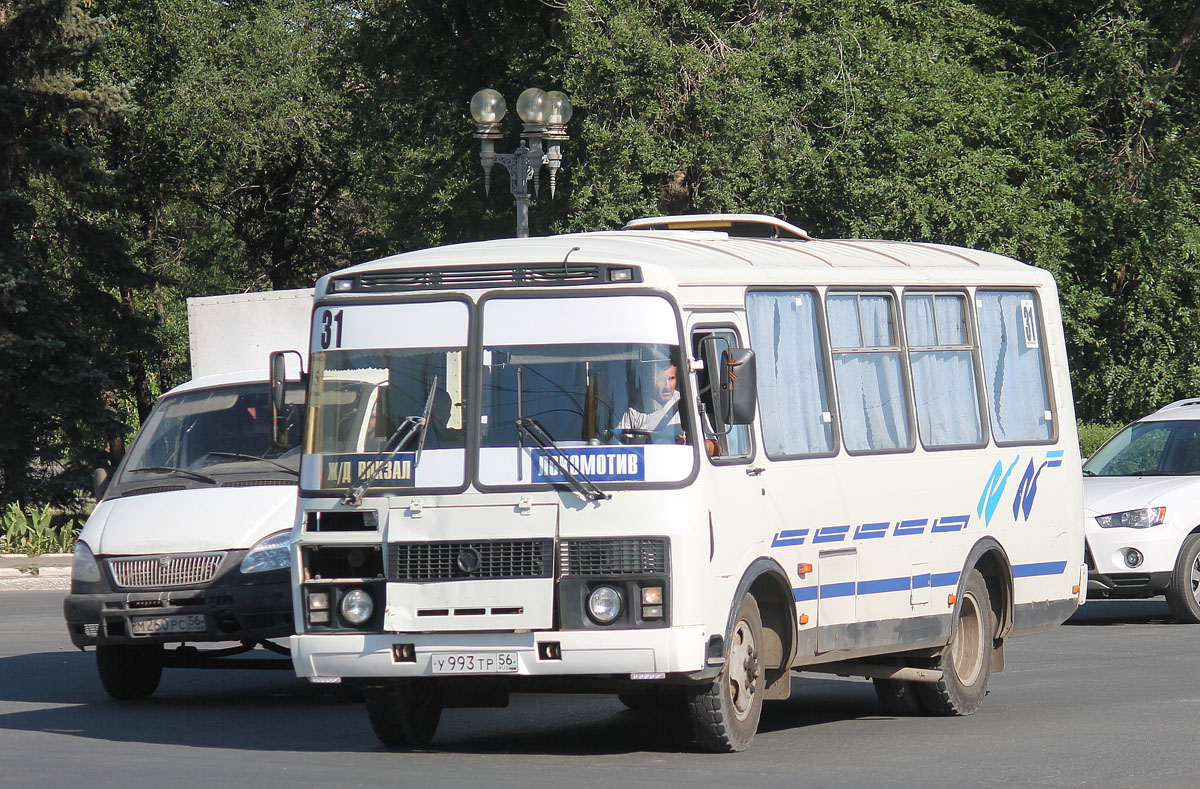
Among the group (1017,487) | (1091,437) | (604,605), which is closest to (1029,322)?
(1017,487)

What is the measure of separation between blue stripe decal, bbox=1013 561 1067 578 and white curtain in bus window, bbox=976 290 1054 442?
0.83 m

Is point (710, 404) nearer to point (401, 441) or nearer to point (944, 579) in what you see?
point (401, 441)

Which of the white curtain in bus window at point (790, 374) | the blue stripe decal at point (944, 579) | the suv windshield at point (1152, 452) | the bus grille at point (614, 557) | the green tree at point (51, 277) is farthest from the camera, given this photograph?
the green tree at point (51, 277)

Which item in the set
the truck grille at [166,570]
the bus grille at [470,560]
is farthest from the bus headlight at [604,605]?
the truck grille at [166,570]

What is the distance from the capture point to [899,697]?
38.0ft

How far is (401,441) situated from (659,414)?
4.33 ft

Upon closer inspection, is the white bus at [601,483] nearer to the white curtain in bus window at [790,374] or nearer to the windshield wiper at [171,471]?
the white curtain in bus window at [790,374]

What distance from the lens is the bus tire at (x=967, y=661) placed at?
37.1 ft

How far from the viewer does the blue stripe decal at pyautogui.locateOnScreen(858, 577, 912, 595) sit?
1050cm

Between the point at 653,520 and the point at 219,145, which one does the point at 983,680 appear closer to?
the point at 653,520

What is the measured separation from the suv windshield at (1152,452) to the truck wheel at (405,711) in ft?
33.0

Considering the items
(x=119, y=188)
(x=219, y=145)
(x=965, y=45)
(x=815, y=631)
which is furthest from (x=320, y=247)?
(x=815, y=631)

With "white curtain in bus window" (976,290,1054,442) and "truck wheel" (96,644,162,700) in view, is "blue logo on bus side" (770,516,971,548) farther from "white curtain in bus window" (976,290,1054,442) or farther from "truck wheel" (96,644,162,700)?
"truck wheel" (96,644,162,700)

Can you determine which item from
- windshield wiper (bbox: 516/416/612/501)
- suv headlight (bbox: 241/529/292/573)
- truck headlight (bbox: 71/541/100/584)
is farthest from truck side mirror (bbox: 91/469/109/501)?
windshield wiper (bbox: 516/416/612/501)
